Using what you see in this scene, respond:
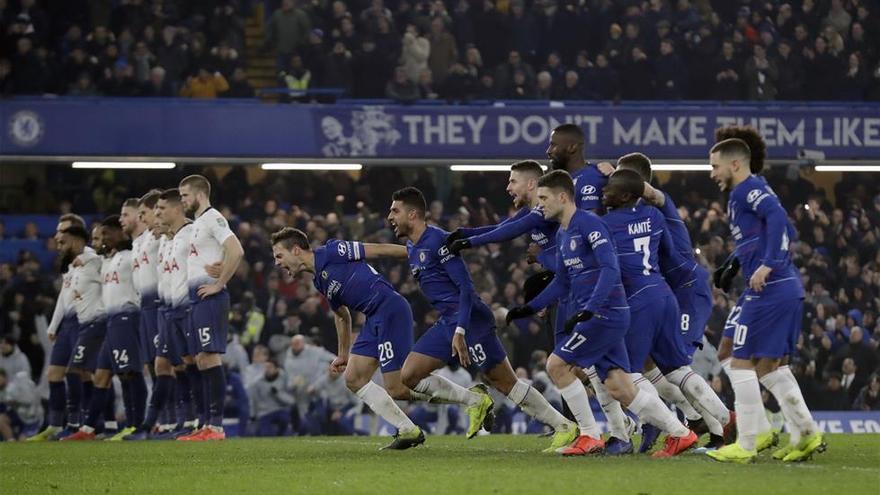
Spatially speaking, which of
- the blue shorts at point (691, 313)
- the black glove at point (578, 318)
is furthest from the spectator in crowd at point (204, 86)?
the black glove at point (578, 318)

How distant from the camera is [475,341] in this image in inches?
441

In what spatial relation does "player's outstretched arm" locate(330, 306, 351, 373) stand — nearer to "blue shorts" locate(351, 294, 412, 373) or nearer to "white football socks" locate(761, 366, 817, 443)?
"blue shorts" locate(351, 294, 412, 373)

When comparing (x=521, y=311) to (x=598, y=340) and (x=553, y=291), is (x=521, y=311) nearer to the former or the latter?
(x=553, y=291)

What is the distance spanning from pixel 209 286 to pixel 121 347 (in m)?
1.93

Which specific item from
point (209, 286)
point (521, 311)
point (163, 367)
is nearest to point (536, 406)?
point (521, 311)

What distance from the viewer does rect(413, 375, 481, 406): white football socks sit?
1163cm

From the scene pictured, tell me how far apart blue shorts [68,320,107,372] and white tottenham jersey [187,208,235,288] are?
1977 millimetres

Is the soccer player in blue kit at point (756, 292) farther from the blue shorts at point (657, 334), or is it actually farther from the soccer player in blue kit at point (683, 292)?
the soccer player in blue kit at point (683, 292)

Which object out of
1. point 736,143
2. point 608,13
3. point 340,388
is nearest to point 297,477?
point 736,143

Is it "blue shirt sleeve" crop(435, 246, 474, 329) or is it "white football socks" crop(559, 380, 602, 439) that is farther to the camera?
"blue shirt sleeve" crop(435, 246, 474, 329)

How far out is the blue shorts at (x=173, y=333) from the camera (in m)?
14.5

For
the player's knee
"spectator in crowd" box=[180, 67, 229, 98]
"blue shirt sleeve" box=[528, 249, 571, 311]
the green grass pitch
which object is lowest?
the green grass pitch

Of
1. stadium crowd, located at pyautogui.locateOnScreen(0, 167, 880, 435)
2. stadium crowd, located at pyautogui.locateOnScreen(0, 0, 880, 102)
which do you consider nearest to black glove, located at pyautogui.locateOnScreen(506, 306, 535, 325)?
stadium crowd, located at pyautogui.locateOnScreen(0, 167, 880, 435)

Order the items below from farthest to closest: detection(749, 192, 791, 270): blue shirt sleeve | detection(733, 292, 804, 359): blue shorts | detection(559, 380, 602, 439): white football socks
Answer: detection(559, 380, 602, 439): white football socks
detection(733, 292, 804, 359): blue shorts
detection(749, 192, 791, 270): blue shirt sleeve
